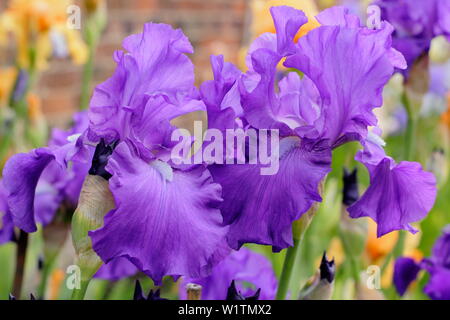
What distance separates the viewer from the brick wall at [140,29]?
1999 millimetres

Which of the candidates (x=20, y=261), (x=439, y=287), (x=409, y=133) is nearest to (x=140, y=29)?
(x=409, y=133)

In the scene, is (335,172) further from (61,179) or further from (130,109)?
(130,109)

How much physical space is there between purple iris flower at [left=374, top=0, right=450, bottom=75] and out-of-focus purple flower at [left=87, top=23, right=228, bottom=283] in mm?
452

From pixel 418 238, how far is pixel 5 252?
797mm

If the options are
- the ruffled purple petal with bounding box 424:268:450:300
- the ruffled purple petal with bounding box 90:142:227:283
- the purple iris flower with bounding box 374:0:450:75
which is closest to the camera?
the ruffled purple petal with bounding box 90:142:227:283

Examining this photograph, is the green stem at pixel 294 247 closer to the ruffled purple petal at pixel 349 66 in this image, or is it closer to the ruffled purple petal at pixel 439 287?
the ruffled purple petal at pixel 349 66

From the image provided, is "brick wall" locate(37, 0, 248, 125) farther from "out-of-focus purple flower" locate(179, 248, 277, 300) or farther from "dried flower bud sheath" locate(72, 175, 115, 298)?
"dried flower bud sheath" locate(72, 175, 115, 298)

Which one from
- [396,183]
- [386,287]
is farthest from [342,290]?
[396,183]

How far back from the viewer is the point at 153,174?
19.7 inches

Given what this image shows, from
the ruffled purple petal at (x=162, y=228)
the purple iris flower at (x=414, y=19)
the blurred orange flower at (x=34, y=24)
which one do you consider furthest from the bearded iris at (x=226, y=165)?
the blurred orange flower at (x=34, y=24)

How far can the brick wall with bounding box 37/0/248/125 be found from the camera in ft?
6.56

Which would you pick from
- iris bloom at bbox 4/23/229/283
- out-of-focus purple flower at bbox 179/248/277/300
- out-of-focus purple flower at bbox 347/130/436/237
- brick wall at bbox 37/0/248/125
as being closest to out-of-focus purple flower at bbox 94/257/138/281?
out-of-focus purple flower at bbox 179/248/277/300

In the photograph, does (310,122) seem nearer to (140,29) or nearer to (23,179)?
(23,179)

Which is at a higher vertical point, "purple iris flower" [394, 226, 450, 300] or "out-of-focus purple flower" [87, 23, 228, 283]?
"out-of-focus purple flower" [87, 23, 228, 283]
